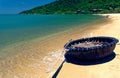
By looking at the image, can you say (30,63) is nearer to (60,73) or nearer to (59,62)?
(59,62)

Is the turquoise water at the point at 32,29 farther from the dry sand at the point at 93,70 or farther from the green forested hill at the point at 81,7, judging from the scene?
the green forested hill at the point at 81,7

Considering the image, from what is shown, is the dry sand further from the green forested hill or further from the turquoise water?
the green forested hill

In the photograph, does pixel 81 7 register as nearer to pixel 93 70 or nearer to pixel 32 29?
pixel 32 29

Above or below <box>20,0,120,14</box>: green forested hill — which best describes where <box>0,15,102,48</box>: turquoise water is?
above

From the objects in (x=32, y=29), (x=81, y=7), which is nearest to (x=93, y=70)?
(x=32, y=29)

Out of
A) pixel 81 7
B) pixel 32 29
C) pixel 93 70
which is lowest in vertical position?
pixel 81 7

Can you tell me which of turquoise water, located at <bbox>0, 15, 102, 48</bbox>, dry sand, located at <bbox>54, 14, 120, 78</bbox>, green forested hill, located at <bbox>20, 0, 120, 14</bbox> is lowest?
green forested hill, located at <bbox>20, 0, 120, 14</bbox>

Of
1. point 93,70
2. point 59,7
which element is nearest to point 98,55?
point 93,70

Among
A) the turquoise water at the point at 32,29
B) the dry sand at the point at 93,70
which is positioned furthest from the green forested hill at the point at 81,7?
the dry sand at the point at 93,70

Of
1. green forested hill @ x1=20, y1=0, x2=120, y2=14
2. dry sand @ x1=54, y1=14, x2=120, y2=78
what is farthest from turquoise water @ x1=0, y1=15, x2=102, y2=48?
green forested hill @ x1=20, y1=0, x2=120, y2=14
